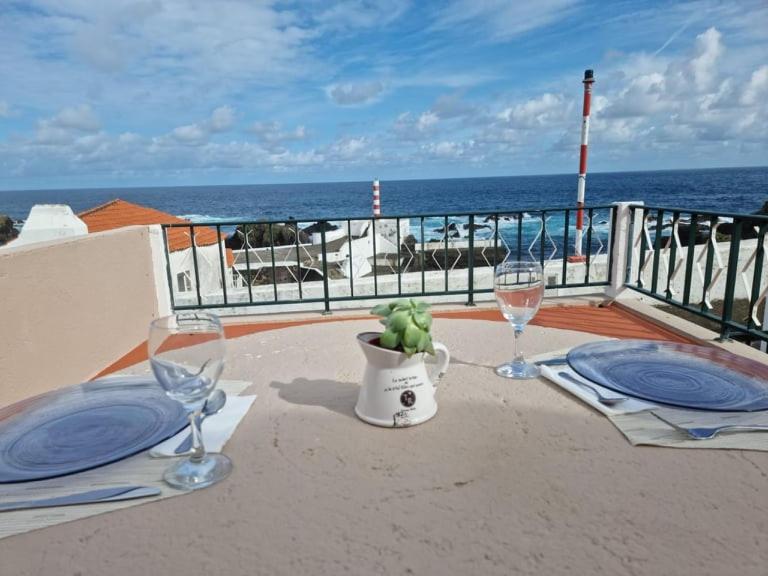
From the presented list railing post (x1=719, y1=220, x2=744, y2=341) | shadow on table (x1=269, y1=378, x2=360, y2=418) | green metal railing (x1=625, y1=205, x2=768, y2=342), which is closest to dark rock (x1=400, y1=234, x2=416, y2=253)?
green metal railing (x1=625, y1=205, x2=768, y2=342)

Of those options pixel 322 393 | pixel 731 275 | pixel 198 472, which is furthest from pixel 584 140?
pixel 198 472

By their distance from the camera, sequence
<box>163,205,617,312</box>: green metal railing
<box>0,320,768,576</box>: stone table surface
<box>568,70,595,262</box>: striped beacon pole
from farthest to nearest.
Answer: <box>568,70,595,262</box>: striped beacon pole, <box>163,205,617,312</box>: green metal railing, <box>0,320,768,576</box>: stone table surface

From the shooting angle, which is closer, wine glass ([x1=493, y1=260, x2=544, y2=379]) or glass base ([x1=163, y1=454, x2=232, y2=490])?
glass base ([x1=163, y1=454, x2=232, y2=490])

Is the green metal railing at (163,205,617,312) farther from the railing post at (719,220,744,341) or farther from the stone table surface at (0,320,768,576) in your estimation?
the stone table surface at (0,320,768,576)

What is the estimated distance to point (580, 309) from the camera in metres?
3.43

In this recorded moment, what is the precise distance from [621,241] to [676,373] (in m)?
2.81

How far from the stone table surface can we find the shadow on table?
16 millimetres

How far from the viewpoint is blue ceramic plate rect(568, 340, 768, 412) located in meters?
0.87

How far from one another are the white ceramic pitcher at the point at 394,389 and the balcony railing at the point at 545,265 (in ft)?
2.98

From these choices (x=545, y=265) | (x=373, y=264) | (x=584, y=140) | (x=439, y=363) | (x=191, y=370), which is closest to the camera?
(x=191, y=370)

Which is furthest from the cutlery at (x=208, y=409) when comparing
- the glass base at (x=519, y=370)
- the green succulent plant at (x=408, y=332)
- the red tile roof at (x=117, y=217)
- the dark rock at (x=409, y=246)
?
the dark rock at (x=409, y=246)

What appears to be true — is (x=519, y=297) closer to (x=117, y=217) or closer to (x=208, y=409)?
(x=208, y=409)

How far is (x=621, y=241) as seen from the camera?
3516 mm

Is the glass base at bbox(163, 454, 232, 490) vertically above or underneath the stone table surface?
above
